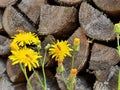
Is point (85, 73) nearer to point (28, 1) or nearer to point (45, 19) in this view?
point (45, 19)

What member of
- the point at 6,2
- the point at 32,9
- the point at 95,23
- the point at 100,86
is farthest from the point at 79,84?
the point at 6,2

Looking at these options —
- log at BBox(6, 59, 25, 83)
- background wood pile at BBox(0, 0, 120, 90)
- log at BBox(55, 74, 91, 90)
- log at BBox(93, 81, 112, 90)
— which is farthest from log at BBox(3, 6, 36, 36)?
log at BBox(93, 81, 112, 90)

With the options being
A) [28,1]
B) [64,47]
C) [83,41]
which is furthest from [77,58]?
[28,1]

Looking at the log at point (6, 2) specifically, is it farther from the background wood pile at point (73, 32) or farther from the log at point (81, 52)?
the log at point (81, 52)

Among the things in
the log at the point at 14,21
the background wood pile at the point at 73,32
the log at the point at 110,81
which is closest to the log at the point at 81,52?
the background wood pile at the point at 73,32

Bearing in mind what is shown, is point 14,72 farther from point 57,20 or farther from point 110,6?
point 110,6
